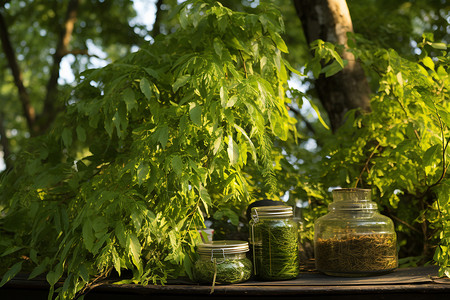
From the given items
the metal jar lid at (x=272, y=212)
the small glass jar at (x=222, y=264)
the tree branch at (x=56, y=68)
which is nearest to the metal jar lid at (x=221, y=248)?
the small glass jar at (x=222, y=264)

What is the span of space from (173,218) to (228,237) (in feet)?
1.69

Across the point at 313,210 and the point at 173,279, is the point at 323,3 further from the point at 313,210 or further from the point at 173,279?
the point at 173,279

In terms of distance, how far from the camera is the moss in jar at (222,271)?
50.4 inches

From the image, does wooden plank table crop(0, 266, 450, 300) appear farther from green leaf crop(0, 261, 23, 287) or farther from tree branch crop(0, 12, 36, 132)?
tree branch crop(0, 12, 36, 132)

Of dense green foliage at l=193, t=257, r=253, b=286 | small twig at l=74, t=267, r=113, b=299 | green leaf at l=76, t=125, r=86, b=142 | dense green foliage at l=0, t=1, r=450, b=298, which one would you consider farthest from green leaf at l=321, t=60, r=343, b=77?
small twig at l=74, t=267, r=113, b=299

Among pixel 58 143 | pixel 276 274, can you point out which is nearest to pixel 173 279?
pixel 276 274

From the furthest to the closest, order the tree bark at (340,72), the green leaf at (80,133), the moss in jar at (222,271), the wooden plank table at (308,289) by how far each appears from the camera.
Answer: the tree bark at (340,72)
the green leaf at (80,133)
the moss in jar at (222,271)
the wooden plank table at (308,289)

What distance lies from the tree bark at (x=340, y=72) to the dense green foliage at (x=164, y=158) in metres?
0.58

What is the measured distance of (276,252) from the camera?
135 centimetres

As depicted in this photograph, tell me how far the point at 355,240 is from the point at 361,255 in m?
0.05

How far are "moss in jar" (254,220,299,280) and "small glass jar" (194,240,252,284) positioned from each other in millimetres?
48

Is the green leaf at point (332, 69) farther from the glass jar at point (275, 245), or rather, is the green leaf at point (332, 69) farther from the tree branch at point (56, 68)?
the tree branch at point (56, 68)

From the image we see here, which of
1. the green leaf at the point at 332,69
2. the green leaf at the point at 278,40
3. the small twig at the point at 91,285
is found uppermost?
the green leaf at the point at 278,40

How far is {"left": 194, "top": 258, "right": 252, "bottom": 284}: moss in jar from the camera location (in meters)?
1.28
